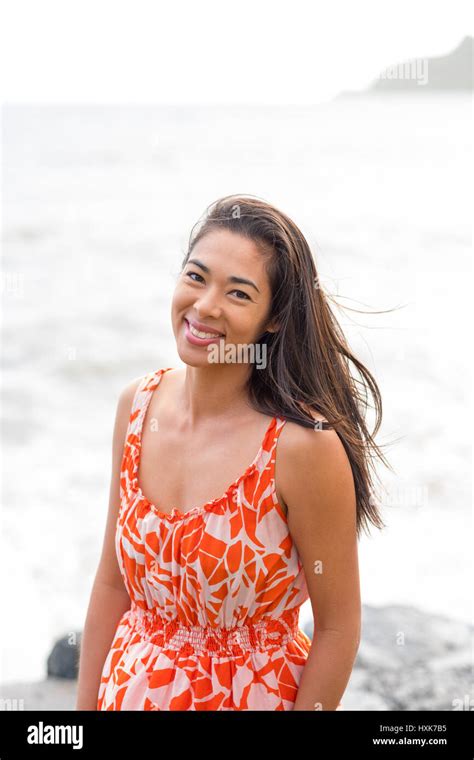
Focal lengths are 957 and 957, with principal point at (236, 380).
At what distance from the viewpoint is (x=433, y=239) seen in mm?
22828

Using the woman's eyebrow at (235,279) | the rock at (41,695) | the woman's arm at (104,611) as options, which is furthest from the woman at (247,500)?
the rock at (41,695)

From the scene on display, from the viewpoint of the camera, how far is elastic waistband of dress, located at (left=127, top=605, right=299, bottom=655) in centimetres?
243

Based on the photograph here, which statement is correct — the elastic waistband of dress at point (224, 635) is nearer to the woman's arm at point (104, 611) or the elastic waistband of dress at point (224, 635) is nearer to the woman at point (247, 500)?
the woman at point (247, 500)

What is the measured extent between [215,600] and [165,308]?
1475cm

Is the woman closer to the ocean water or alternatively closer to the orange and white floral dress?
the orange and white floral dress

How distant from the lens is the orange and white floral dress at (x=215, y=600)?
2340 millimetres

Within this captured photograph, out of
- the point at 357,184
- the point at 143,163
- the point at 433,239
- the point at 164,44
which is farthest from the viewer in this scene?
Result: the point at 164,44

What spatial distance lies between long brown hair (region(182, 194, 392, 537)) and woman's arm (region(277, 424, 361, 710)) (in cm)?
9

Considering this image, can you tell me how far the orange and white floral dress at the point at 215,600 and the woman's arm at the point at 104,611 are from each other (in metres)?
0.15

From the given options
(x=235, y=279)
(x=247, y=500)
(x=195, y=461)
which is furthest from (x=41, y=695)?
(x=235, y=279)

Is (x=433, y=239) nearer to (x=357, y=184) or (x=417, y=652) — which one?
(x=357, y=184)

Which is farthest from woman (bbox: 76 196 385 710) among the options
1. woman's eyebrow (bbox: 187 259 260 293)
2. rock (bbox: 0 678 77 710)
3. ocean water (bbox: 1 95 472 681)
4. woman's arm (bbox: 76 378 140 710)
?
rock (bbox: 0 678 77 710)

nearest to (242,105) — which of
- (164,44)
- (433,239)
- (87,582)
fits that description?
(164,44)

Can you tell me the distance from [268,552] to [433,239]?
70.0ft
